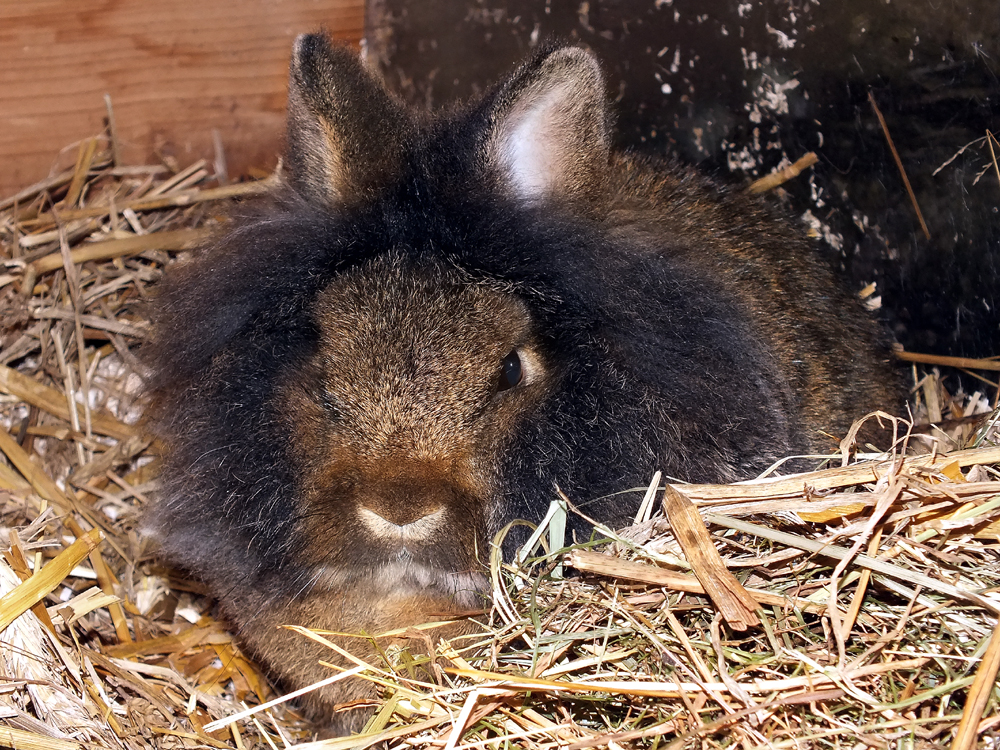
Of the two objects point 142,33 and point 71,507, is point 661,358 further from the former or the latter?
point 142,33

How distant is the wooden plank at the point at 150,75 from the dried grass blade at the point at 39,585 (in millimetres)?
1724

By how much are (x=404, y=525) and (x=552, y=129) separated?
3.45ft

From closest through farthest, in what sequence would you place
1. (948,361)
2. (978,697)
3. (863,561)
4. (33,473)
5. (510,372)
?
(978,697) < (863,561) < (510,372) < (948,361) < (33,473)

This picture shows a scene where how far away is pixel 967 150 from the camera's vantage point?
2.90 m

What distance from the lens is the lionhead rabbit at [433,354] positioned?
2.24 meters

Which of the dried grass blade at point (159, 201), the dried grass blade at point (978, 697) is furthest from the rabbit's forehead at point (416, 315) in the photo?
the dried grass blade at point (159, 201)

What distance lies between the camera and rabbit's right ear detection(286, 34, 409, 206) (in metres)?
2.38

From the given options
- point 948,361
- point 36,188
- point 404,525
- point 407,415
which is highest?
point 36,188

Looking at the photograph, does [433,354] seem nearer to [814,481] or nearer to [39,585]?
[814,481]

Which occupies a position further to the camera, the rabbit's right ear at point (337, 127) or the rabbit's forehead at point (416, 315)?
the rabbit's right ear at point (337, 127)

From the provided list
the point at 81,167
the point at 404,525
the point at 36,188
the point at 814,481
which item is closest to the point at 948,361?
the point at 814,481

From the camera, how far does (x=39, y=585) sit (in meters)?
2.52

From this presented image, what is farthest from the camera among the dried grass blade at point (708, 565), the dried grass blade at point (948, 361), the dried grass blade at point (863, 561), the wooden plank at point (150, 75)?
the wooden plank at point (150, 75)

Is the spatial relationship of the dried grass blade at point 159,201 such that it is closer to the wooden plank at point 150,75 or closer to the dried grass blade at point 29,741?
the wooden plank at point 150,75
